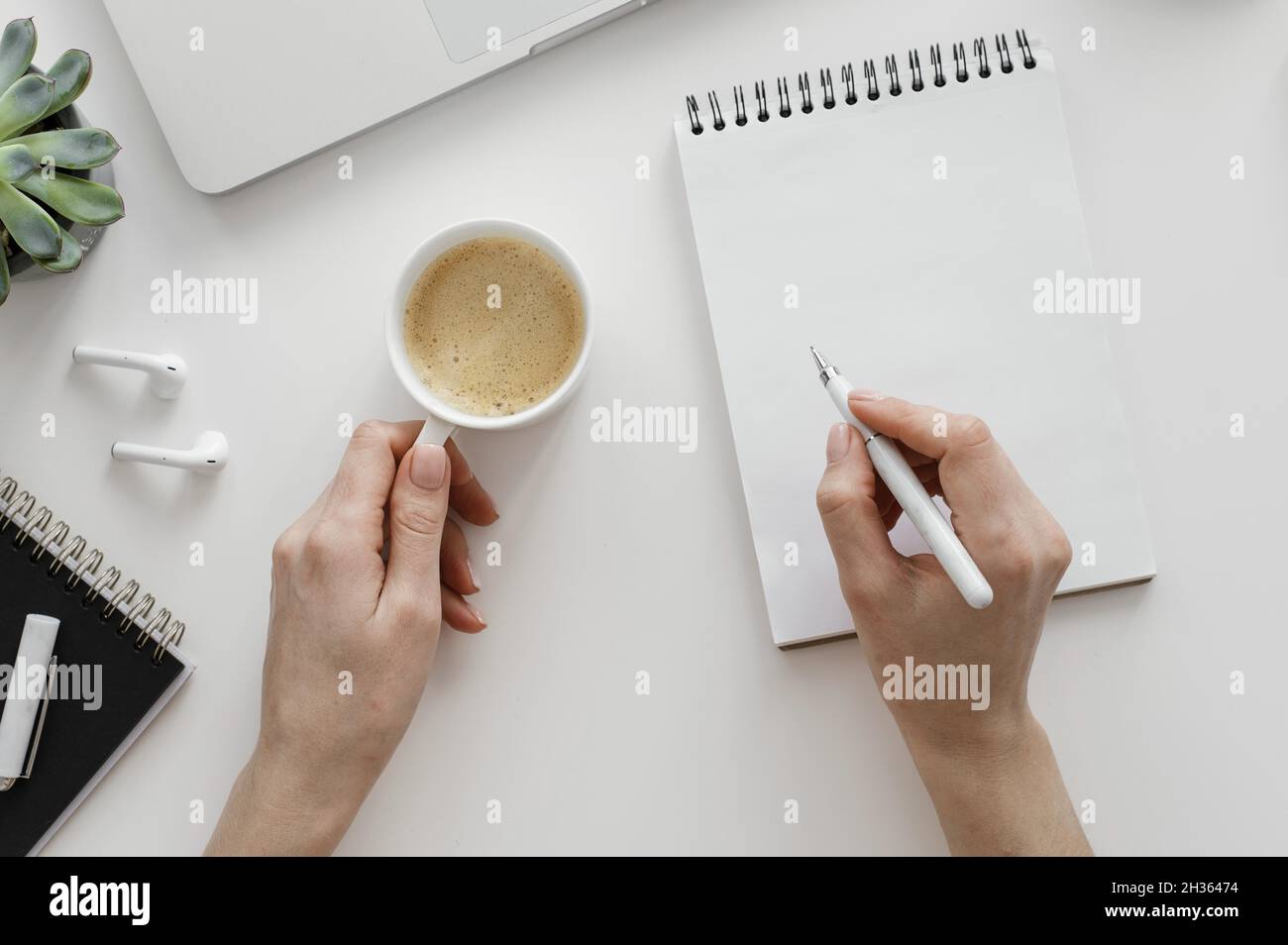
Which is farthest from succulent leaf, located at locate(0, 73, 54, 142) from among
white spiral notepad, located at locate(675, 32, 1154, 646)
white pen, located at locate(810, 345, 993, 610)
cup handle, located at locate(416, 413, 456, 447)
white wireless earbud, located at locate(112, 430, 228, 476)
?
white pen, located at locate(810, 345, 993, 610)

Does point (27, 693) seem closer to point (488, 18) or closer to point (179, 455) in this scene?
point (179, 455)

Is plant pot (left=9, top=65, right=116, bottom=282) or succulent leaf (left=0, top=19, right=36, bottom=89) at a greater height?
succulent leaf (left=0, top=19, right=36, bottom=89)

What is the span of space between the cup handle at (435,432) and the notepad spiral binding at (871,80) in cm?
36

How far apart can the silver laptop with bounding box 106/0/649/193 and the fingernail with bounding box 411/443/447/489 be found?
332 mm

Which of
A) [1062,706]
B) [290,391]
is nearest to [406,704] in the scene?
[290,391]

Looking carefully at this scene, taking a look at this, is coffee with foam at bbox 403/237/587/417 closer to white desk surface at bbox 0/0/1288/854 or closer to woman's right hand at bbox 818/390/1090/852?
white desk surface at bbox 0/0/1288/854

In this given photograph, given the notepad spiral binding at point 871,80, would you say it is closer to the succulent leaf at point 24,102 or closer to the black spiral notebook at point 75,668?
the succulent leaf at point 24,102

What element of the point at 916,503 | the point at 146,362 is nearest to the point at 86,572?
the point at 146,362

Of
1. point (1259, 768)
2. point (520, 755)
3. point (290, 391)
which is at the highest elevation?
point (290, 391)

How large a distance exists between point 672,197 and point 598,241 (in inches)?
3.2

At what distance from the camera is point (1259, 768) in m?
0.90

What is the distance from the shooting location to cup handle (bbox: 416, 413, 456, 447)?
809 millimetres

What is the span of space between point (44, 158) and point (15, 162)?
33mm
